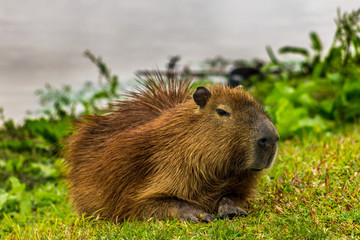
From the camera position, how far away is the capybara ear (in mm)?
3227

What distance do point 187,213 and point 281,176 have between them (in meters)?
1.34

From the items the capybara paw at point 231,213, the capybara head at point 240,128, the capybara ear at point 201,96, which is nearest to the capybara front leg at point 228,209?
the capybara paw at point 231,213

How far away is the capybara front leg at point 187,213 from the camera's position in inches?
121

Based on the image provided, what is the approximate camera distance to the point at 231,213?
10.2 feet

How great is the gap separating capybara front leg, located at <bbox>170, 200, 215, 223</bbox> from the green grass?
0.19ft

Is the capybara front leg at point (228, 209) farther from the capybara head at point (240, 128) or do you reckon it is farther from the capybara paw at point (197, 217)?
the capybara head at point (240, 128)

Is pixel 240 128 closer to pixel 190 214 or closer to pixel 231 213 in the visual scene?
pixel 231 213

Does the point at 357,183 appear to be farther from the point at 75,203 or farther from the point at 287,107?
the point at 287,107

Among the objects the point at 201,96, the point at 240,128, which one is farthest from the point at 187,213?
the point at 201,96

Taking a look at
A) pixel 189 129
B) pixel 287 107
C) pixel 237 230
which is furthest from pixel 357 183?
pixel 287 107

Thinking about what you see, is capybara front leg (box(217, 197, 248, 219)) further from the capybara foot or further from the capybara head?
the capybara head

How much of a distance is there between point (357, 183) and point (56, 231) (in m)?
2.70

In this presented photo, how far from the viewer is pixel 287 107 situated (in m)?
6.76

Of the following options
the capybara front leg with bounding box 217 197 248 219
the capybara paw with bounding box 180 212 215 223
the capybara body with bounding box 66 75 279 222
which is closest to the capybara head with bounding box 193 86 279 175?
the capybara body with bounding box 66 75 279 222
